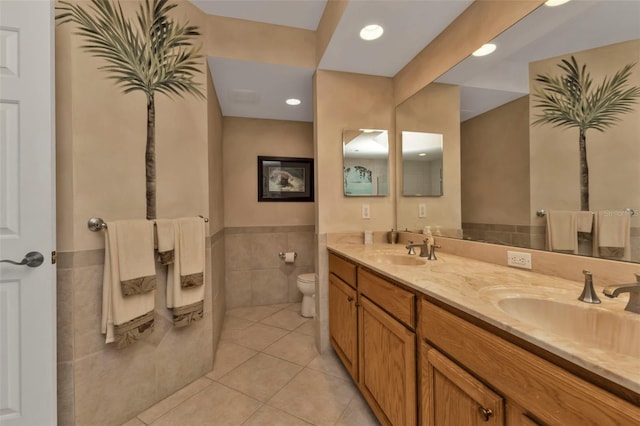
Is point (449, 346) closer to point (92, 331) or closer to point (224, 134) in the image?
point (92, 331)

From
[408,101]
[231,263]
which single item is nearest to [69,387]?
[231,263]

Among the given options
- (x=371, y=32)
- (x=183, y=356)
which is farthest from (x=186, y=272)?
(x=371, y=32)

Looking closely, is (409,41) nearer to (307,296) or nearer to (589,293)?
(589,293)

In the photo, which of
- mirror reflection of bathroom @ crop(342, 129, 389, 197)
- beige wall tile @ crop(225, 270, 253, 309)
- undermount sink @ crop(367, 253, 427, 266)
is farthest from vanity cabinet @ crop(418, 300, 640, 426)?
beige wall tile @ crop(225, 270, 253, 309)

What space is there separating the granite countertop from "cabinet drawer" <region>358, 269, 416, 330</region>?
64 millimetres

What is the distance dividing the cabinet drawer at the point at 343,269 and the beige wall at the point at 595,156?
100 centimetres

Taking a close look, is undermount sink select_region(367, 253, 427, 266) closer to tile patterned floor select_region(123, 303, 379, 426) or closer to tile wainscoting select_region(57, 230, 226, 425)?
tile patterned floor select_region(123, 303, 379, 426)

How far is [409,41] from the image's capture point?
181 cm

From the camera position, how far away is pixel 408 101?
2117 mm

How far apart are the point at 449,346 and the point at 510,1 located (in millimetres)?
1686

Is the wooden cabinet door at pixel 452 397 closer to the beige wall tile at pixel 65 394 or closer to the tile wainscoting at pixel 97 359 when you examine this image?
the tile wainscoting at pixel 97 359

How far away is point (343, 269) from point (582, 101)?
1449mm

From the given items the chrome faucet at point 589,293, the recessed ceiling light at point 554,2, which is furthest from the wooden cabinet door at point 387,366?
the recessed ceiling light at point 554,2

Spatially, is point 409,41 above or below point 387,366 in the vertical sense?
above
